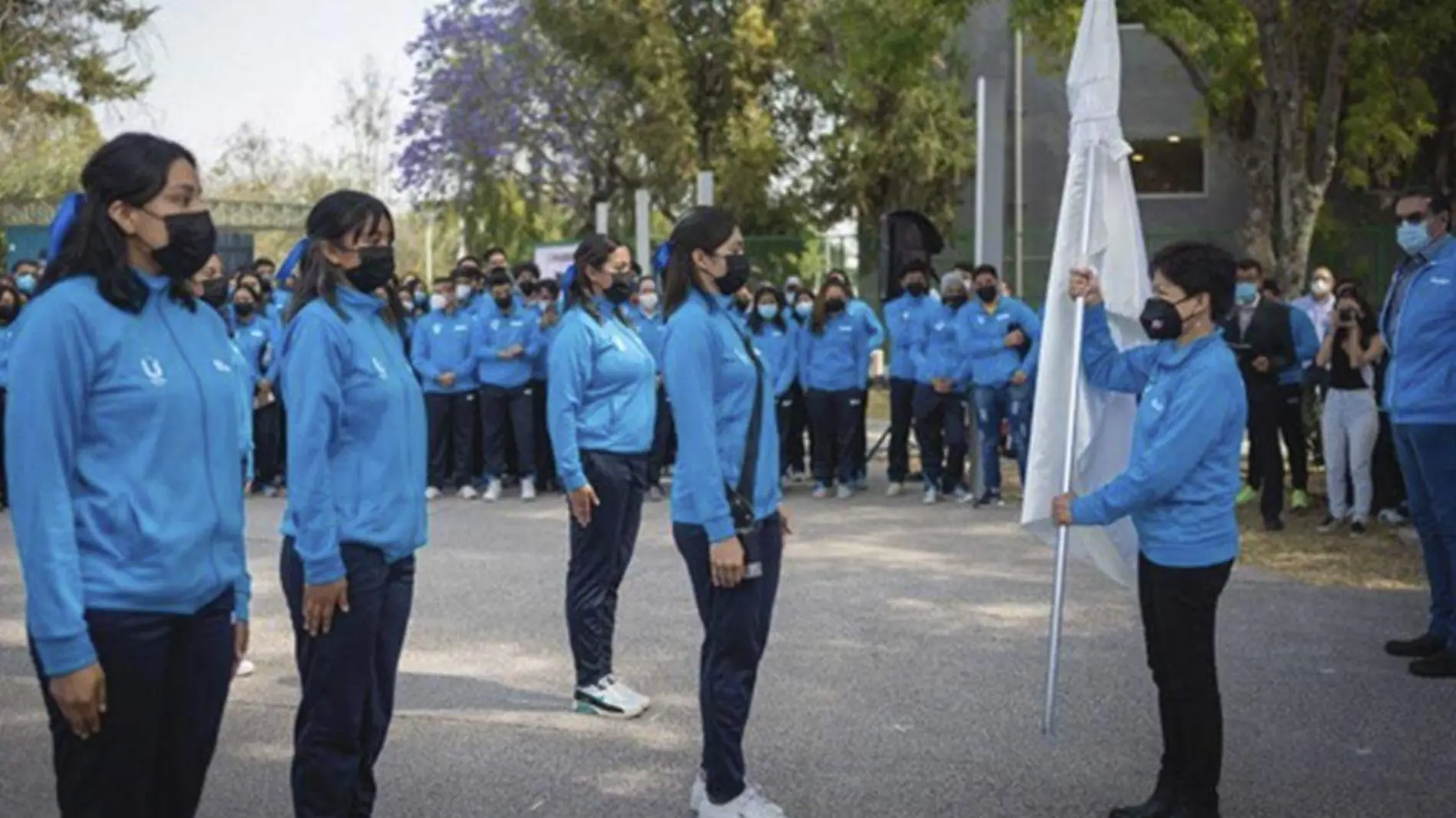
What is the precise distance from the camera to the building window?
3394 centimetres

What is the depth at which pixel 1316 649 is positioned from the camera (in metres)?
9.25

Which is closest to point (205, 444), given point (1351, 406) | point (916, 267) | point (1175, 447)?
point (1175, 447)

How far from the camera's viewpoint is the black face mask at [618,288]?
26.9ft

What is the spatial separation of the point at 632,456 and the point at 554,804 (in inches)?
79.6

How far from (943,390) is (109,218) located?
13.2 metres

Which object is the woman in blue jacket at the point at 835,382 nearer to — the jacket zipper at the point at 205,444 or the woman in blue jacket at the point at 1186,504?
the woman in blue jacket at the point at 1186,504

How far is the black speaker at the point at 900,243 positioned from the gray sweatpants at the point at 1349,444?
535 cm

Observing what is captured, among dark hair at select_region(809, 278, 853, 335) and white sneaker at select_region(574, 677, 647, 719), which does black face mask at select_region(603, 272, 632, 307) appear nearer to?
white sneaker at select_region(574, 677, 647, 719)

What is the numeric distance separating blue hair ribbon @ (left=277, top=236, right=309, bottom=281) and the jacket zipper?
4.52ft

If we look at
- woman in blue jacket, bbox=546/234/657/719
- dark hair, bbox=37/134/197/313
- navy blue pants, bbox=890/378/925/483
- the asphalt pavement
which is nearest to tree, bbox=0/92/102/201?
navy blue pants, bbox=890/378/925/483

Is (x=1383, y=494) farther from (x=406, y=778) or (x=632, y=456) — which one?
(x=406, y=778)

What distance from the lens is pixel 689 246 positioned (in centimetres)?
621

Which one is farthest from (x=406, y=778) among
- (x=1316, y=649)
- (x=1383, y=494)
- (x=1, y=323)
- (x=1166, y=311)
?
(x=1, y=323)

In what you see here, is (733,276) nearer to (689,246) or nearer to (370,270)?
(689,246)
